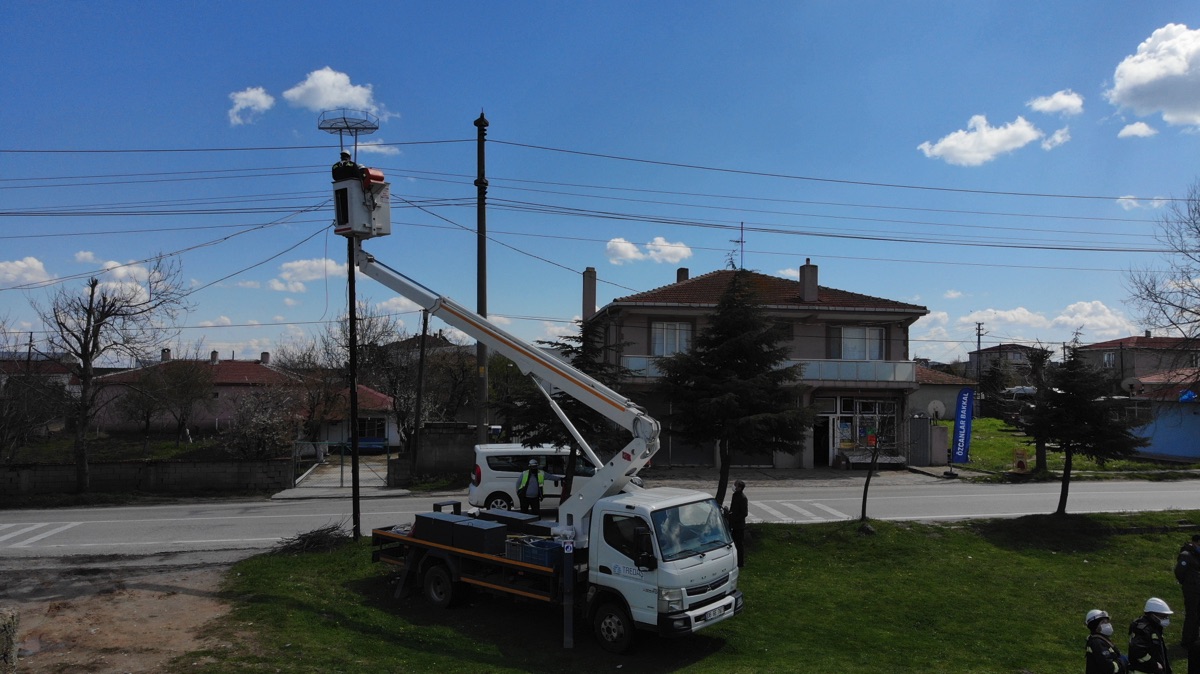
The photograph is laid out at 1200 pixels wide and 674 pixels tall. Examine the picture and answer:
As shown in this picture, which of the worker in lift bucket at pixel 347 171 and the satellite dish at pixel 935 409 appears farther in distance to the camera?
the satellite dish at pixel 935 409

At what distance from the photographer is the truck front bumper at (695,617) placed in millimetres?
8742

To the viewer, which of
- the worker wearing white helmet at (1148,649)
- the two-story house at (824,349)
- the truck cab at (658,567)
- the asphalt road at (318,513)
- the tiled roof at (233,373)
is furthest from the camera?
the tiled roof at (233,373)

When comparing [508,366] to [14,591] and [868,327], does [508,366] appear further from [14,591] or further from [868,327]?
[14,591]

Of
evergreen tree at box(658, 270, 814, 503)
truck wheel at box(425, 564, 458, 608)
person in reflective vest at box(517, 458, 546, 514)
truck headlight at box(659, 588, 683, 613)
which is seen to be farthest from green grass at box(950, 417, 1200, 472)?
truck wheel at box(425, 564, 458, 608)

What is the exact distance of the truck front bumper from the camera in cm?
874

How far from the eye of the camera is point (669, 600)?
8.83 metres

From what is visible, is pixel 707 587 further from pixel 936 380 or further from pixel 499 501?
pixel 936 380

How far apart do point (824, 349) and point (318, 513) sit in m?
21.7

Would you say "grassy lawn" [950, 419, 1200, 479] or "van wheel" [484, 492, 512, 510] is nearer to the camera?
"van wheel" [484, 492, 512, 510]

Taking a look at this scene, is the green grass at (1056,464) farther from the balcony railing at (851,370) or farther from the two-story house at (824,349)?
the balcony railing at (851,370)

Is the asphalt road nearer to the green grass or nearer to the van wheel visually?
the van wheel

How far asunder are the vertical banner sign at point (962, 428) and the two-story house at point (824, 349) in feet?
6.93

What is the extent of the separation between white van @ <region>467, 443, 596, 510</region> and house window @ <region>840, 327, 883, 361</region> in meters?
17.7

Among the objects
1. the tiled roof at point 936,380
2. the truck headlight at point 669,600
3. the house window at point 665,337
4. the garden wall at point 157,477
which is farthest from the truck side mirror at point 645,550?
the tiled roof at point 936,380
